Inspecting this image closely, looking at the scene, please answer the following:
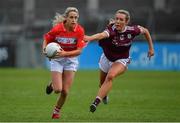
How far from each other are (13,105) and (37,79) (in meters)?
11.3

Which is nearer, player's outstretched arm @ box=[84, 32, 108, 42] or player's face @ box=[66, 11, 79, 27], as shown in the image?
player's face @ box=[66, 11, 79, 27]

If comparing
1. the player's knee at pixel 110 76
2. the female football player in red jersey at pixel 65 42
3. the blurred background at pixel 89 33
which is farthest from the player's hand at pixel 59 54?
the blurred background at pixel 89 33

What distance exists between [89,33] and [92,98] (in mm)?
19780

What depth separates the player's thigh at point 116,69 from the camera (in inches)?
578

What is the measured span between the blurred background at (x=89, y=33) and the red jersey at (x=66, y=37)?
2061 centimetres

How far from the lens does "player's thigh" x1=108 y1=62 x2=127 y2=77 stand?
14688 millimetres

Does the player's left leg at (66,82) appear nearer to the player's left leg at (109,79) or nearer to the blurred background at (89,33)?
the player's left leg at (109,79)

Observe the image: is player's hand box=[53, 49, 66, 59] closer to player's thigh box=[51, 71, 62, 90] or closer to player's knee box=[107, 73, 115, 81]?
player's thigh box=[51, 71, 62, 90]

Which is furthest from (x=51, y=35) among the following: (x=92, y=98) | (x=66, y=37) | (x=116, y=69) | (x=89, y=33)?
(x=89, y=33)

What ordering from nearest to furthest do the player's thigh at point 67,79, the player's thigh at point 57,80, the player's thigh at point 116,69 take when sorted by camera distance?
the player's thigh at point 57,80
the player's thigh at point 67,79
the player's thigh at point 116,69

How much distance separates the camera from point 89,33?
39.2 m

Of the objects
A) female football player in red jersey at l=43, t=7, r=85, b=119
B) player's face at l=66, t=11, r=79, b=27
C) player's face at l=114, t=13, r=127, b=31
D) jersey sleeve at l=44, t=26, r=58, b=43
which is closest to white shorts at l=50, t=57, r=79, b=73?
female football player in red jersey at l=43, t=7, r=85, b=119

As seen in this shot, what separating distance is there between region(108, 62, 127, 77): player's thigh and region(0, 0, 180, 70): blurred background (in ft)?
64.2

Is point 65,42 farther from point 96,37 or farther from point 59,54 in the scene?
point 96,37
